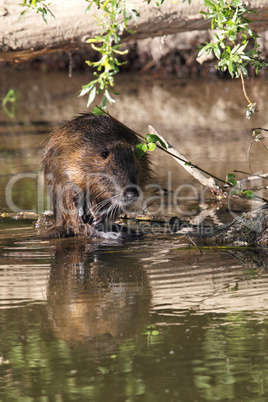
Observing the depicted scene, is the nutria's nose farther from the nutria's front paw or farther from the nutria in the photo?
the nutria's front paw

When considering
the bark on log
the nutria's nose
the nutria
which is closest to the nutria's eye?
the nutria

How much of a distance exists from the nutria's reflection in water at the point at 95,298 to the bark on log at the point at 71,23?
2185mm

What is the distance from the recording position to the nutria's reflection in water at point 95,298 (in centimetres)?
285

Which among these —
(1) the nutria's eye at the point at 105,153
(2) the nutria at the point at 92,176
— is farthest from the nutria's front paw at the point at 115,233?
(1) the nutria's eye at the point at 105,153

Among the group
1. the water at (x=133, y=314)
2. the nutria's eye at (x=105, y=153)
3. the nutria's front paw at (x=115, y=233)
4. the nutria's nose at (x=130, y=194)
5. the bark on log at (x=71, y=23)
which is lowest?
the water at (x=133, y=314)

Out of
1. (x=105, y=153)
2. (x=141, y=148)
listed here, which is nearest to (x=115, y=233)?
(x=105, y=153)

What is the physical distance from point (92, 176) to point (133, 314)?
1741 mm

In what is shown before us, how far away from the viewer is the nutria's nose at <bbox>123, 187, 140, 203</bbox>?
178 inches

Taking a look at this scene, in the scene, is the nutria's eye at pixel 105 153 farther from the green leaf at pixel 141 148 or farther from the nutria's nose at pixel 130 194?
the green leaf at pixel 141 148

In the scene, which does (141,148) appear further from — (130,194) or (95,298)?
(95,298)

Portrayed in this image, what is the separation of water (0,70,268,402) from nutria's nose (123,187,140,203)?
286mm

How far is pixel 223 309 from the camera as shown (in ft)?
10.0

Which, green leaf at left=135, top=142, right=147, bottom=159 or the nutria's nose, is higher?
green leaf at left=135, top=142, right=147, bottom=159

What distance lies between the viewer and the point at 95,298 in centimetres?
329
